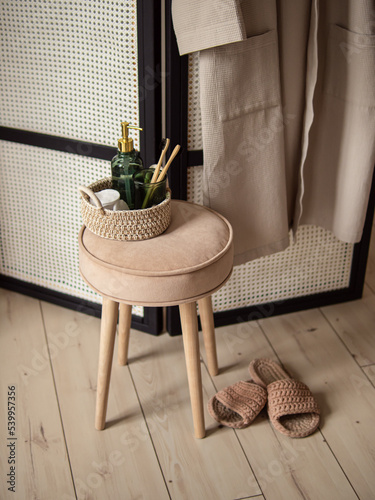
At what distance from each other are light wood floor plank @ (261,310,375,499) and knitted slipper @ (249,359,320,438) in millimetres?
52

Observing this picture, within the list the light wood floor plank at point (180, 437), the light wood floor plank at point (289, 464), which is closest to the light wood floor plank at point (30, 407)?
the light wood floor plank at point (180, 437)

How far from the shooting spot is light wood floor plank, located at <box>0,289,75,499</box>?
160 cm

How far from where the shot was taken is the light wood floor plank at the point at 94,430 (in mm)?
1598

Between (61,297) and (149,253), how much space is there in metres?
0.82

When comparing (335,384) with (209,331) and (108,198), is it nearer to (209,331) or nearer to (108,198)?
(209,331)

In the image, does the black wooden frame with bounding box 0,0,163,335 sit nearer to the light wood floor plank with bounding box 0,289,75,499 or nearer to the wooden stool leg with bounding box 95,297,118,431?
the light wood floor plank with bounding box 0,289,75,499

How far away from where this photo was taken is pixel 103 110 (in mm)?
1773

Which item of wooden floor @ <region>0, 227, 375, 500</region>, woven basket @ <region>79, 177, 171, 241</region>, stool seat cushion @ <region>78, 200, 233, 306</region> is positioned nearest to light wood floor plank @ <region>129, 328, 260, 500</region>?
wooden floor @ <region>0, 227, 375, 500</region>

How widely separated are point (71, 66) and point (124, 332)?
2.57ft

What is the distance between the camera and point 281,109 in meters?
1.70

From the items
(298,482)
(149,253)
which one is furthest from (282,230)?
(298,482)

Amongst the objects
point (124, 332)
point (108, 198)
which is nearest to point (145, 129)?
point (108, 198)

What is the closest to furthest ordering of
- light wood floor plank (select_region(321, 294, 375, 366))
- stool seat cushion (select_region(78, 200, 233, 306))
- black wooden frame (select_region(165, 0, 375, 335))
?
1. stool seat cushion (select_region(78, 200, 233, 306))
2. black wooden frame (select_region(165, 0, 375, 335))
3. light wood floor plank (select_region(321, 294, 375, 366))

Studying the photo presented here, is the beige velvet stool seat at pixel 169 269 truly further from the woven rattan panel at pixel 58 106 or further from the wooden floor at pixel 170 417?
the woven rattan panel at pixel 58 106
